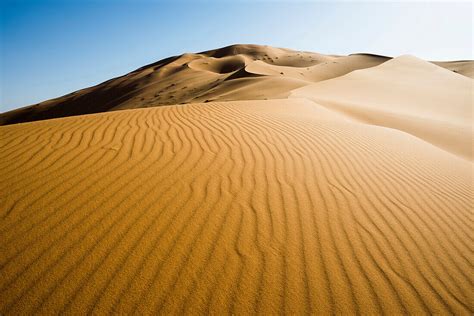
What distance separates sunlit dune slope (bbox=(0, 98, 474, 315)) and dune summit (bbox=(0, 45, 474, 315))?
11mm

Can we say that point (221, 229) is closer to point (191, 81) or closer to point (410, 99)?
point (410, 99)

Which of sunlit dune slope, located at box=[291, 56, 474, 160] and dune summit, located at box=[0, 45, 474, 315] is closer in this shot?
dune summit, located at box=[0, 45, 474, 315]

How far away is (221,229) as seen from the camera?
2293 millimetres

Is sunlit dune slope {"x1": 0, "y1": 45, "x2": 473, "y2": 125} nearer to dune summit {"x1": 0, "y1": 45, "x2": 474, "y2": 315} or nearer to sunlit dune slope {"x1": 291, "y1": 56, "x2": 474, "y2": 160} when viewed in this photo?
sunlit dune slope {"x1": 291, "y1": 56, "x2": 474, "y2": 160}

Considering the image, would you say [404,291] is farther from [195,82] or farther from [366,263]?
[195,82]

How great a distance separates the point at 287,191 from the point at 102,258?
1.86 meters

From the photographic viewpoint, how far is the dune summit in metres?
1.76

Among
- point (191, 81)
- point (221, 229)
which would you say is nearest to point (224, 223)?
point (221, 229)

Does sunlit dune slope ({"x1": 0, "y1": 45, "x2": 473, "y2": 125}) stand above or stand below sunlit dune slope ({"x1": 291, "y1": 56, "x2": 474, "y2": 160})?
above

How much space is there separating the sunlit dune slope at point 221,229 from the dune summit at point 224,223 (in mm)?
11

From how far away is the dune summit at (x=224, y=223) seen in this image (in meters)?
1.76

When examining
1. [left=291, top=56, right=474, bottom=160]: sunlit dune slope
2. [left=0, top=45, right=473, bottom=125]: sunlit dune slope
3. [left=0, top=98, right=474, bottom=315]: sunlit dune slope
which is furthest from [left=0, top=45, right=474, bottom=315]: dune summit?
[left=0, top=45, right=473, bottom=125]: sunlit dune slope

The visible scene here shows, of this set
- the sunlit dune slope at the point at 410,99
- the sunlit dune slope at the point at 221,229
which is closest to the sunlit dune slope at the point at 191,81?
the sunlit dune slope at the point at 410,99

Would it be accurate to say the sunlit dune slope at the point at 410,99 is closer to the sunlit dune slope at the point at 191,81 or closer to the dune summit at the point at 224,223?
the sunlit dune slope at the point at 191,81
